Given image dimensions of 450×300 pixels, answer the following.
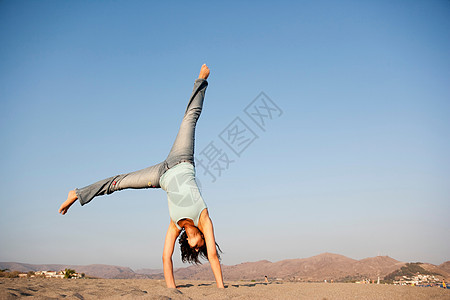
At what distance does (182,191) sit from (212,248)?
111cm

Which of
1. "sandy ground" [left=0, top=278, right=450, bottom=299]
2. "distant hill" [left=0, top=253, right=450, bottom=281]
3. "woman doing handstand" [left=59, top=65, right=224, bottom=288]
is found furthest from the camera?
"distant hill" [left=0, top=253, right=450, bottom=281]

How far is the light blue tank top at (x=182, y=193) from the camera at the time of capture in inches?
203

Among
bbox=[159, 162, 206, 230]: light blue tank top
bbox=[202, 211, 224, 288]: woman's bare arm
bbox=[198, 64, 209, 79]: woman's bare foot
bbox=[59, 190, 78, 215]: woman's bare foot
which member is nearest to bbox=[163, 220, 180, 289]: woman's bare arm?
bbox=[159, 162, 206, 230]: light blue tank top

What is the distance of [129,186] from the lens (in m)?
5.98

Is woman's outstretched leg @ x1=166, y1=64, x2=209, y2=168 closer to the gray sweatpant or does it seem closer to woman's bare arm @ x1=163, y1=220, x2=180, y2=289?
the gray sweatpant

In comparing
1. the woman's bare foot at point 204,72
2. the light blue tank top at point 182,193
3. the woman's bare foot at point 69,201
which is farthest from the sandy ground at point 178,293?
the woman's bare foot at point 204,72

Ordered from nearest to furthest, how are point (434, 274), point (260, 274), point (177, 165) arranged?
point (177, 165) < point (434, 274) < point (260, 274)

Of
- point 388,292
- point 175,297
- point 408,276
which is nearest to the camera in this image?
point 175,297

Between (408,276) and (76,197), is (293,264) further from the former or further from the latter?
(76,197)

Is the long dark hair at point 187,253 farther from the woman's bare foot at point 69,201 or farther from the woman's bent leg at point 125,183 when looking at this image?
the woman's bare foot at point 69,201

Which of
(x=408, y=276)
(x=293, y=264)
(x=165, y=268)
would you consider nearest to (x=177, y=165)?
(x=165, y=268)

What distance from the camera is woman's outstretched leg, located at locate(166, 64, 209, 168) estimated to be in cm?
588

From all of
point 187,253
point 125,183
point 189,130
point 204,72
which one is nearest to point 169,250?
point 187,253

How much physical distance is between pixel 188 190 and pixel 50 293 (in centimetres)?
241
